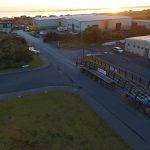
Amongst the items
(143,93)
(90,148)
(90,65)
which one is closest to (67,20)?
(90,65)

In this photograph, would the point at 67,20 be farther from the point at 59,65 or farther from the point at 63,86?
the point at 63,86

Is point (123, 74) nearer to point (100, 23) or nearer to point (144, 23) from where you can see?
point (100, 23)

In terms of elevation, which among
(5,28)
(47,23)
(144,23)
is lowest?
(5,28)

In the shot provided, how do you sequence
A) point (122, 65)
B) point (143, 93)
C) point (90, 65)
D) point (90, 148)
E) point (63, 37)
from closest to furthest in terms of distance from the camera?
1. point (90, 148)
2. point (143, 93)
3. point (90, 65)
4. point (122, 65)
5. point (63, 37)

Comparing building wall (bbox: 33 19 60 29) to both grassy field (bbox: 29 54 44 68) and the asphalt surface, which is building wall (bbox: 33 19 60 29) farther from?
grassy field (bbox: 29 54 44 68)

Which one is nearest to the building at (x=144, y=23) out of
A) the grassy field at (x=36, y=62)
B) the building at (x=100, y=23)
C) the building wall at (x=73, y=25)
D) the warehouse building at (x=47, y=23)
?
the building at (x=100, y=23)

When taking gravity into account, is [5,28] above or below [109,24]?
below

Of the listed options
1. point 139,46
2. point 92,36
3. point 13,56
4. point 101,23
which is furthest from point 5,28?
point 139,46
